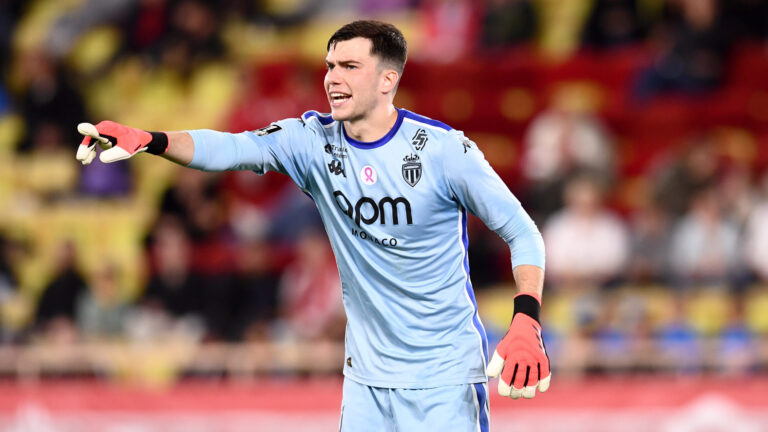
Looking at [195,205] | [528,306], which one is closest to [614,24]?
[195,205]

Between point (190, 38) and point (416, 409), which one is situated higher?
point (190, 38)

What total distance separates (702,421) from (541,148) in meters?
3.23

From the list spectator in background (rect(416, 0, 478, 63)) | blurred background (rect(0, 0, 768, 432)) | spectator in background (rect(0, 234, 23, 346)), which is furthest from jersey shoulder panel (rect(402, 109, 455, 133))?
spectator in background (rect(416, 0, 478, 63))

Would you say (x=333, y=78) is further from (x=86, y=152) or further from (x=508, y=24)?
(x=508, y=24)

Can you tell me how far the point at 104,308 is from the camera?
28.3 ft

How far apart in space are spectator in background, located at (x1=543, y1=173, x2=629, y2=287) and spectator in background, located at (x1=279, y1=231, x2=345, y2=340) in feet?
5.05

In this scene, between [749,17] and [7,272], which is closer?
[7,272]

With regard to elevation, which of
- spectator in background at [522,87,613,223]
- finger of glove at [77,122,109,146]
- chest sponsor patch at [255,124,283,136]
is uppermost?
spectator in background at [522,87,613,223]

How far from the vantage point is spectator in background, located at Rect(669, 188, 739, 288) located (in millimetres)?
8062

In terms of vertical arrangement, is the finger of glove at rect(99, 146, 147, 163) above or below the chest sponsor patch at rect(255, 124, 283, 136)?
below

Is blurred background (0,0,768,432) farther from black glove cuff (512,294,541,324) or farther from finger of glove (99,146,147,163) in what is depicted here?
finger of glove (99,146,147,163)

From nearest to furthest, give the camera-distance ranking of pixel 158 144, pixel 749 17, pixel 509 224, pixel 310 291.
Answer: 1. pixel 158 144
2. pixel 509 224
3. pixel 310 291
4. pixel 749 17

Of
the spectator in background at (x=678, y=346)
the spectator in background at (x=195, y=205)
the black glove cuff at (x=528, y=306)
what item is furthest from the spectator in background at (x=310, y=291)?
the black glove cuff at (x=528, y=306)

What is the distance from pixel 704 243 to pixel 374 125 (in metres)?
4.66
